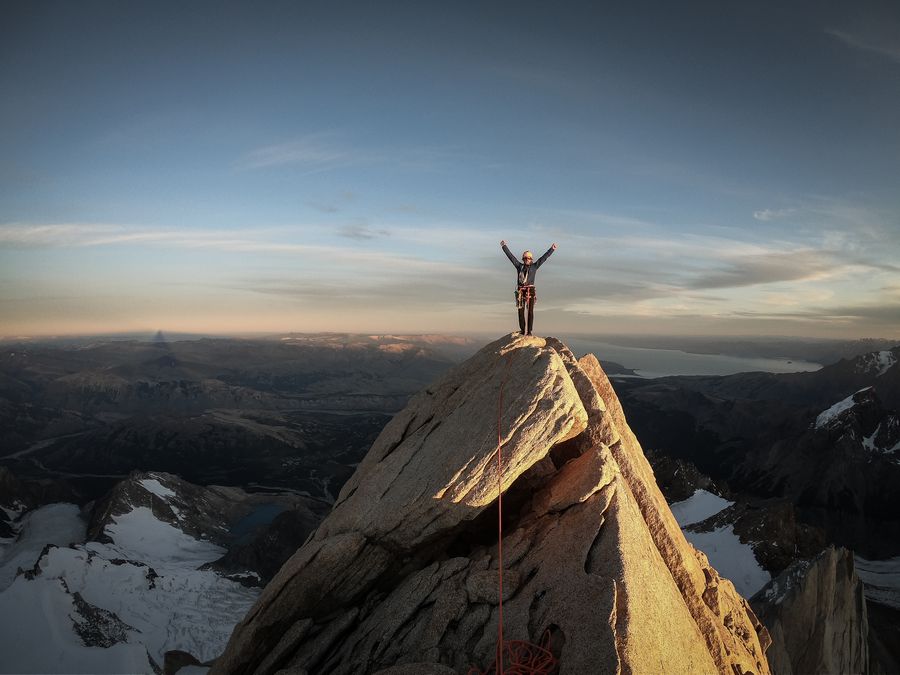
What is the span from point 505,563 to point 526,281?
12.3 metres

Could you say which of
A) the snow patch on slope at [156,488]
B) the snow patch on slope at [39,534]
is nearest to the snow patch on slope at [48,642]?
the snow patch on slope at [39,534]

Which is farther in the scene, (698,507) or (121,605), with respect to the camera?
(698,507)

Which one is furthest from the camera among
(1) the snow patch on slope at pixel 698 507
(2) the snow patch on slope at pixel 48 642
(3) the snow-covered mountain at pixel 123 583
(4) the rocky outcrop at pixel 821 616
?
(1) the snow patch on slope at pixel 698 507

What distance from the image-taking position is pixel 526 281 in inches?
863

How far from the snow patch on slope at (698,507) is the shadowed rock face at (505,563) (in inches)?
4869

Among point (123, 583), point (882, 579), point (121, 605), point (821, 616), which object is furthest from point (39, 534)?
point (882, 579)

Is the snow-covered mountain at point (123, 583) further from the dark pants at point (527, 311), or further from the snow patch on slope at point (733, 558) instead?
the snow patch on slope at point (733, 558)

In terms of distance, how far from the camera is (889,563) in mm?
157125

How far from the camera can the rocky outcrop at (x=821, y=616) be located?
4038cm

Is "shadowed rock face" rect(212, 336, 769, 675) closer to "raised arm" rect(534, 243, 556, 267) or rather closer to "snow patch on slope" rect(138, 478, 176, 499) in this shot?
"raised arm" rect(534, 243, 556, 267)

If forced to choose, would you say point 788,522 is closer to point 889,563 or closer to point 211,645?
point 889,563

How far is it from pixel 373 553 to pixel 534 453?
6.89 meters

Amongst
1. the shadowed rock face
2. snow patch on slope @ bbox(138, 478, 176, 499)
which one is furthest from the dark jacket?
snow patch on slope @ bbox(138, 478, 176, 499)

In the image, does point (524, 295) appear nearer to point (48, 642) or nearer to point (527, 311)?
point (527, 311)
